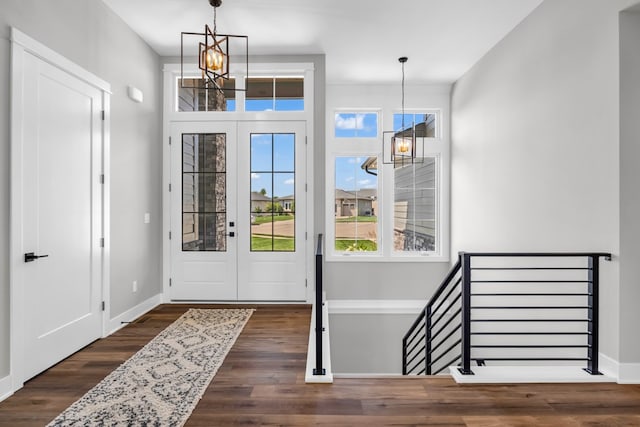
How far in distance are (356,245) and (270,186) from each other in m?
1.90

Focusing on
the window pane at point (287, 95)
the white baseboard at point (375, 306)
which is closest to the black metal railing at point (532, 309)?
the white baseboard at point (375, 306)

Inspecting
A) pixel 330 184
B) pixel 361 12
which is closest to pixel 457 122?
pixel 330 184

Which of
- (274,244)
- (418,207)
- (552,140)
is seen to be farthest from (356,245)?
(552,140)

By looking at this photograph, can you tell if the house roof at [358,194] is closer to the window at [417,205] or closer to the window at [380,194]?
the window at [380,194]

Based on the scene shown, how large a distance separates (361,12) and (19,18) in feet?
9.21

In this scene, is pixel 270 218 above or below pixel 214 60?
below

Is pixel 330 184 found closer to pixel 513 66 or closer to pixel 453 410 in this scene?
pixel 513 66

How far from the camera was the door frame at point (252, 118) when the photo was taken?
4.63m

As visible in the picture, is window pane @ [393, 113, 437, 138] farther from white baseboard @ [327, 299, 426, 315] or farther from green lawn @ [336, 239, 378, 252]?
white baseboard @ [327, 299, 426, 315]

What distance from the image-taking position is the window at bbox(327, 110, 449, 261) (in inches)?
228

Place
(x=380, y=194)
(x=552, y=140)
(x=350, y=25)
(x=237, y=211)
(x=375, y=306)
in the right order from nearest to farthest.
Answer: (x=552, y=140) < (x=350, y=25) < (x=237, y=211) < (x=375, y=306) < (x=380, y=194)

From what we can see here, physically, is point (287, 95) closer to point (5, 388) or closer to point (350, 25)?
point (350, 25)

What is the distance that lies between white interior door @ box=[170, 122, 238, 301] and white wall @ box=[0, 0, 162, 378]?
0.75ft

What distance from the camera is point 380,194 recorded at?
5.79 metres
